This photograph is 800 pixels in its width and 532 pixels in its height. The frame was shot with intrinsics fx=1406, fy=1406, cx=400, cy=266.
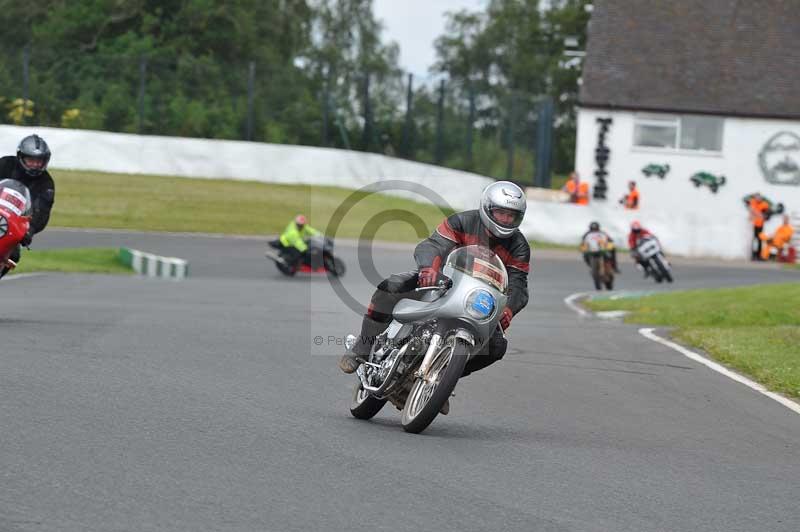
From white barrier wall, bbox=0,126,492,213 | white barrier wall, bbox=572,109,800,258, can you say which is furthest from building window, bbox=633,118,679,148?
white barrier wall, bbox=0,126,492,213

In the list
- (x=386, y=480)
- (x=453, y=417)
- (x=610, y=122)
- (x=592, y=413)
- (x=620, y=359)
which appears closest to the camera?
(x=386, y=480)

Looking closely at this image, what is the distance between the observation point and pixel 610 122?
151 ft

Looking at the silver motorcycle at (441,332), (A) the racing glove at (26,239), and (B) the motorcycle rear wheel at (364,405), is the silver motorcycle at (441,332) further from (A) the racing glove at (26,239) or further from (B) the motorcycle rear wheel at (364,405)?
(A) the racing glove at (26,239)

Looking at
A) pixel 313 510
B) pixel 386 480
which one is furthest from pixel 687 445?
pixel 313 510

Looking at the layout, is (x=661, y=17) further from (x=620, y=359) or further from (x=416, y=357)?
(x=416, y=357)

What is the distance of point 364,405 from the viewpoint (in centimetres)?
880

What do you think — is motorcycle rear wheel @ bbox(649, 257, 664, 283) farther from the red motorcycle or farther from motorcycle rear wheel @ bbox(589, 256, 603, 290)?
the red motorcycle

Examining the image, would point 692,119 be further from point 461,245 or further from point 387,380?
point 387,380

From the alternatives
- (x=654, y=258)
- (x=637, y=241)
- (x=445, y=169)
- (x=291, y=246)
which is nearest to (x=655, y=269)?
(x=654, y=258)

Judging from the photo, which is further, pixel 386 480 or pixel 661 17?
pixel 661 17

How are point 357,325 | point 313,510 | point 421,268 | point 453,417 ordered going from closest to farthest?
point 313,510, point 421,268, point 453,417, point 357,325

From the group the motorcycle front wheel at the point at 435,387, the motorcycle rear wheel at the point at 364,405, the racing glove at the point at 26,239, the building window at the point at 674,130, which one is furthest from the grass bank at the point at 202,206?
the motorcycle front wheel at the point at 435,387

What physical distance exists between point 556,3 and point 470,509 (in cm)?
8638

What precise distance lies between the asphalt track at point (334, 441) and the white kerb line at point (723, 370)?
0.19 meters
